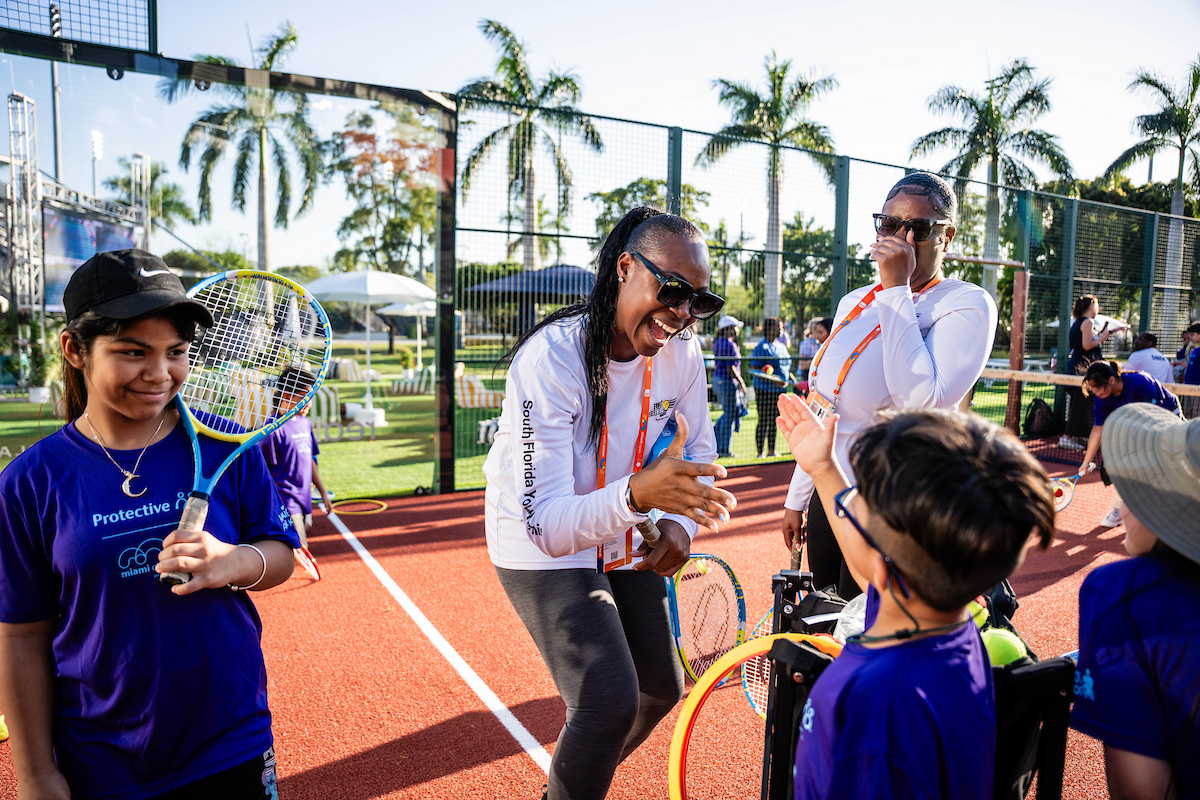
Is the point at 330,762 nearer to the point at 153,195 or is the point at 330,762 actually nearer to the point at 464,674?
the point at 464,674

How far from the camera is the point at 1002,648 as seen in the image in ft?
5.47

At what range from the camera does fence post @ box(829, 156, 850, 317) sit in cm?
1010

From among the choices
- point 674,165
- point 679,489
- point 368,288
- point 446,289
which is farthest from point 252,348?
point 674,165

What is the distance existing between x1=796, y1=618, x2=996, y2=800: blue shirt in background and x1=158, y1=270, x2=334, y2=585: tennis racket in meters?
1.58

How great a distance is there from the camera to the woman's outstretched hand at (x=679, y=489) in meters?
1.90

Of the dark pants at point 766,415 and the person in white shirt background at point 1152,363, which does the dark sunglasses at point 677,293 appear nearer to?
the dark pants at point 766,415

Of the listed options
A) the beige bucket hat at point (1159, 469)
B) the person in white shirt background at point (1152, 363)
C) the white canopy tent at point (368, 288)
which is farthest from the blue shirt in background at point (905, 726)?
the person in white shirt background at point (1152, 363)

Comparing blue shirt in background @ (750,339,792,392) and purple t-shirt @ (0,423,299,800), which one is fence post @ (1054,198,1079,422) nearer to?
blue shirt in background @ (750,339,792,392)

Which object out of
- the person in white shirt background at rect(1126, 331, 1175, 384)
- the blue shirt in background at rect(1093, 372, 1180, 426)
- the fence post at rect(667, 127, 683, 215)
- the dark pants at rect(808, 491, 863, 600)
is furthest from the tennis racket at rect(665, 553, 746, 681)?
the person in white shirt background at rect(1126, 331, 1175, 384)

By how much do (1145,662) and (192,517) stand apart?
2072 mm

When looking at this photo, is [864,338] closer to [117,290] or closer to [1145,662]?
[1145,662]

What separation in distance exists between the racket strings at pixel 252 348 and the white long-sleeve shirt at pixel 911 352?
192 centimetres

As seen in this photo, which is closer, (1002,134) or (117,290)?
(117,290)

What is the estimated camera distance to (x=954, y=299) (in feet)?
8.93
